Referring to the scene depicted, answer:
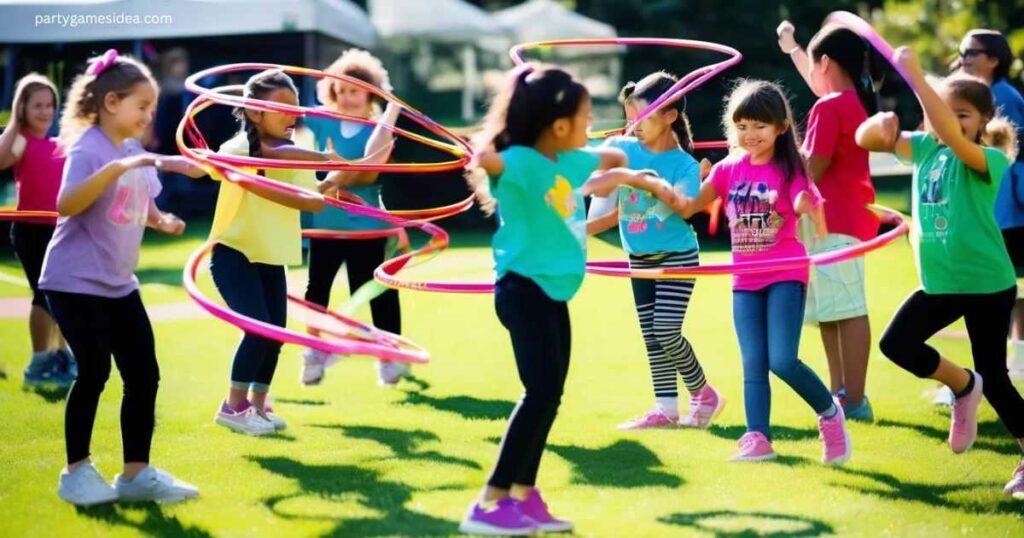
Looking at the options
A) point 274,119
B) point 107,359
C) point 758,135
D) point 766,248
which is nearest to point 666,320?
point 766,248

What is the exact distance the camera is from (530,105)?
5.25m

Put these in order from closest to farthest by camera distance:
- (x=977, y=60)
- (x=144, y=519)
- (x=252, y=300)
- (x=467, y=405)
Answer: (x=144, y=519) < (x=252, y=300) < (x=977, y=60) < (x=467, y=405)

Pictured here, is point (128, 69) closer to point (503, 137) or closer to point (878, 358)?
point (503, 137)

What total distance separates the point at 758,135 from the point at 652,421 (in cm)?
192

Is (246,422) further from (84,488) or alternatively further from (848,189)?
(848,189)

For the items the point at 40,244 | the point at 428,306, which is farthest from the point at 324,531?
the point at 428,306

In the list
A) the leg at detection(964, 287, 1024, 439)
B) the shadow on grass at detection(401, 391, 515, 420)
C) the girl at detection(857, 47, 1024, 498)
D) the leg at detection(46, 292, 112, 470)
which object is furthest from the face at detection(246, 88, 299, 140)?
the leg at detection(964, 287, 1024, 439)

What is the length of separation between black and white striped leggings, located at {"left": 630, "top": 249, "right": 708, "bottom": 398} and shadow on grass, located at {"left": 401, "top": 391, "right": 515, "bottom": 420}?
3.33 feet

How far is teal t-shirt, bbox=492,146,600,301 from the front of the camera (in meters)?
5.24

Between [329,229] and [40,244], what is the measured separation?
202 centimetres

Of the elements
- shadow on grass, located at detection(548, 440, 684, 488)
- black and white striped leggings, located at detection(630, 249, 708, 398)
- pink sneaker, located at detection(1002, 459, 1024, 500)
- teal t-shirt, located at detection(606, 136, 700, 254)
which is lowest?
shadow on grass, located at detection(548, 440, 684, 488)

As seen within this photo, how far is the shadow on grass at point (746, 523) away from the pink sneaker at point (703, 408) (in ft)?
6.24

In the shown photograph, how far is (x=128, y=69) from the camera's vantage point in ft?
19.6

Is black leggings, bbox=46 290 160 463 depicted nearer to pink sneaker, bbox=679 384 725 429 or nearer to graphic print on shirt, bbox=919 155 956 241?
pink sneaker, bbox=679 384 725 429
